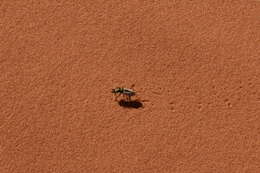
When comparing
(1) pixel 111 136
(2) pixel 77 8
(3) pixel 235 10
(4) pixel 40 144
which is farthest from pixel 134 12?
(4) pixel 40 144

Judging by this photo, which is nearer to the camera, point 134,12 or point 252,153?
point 252,153

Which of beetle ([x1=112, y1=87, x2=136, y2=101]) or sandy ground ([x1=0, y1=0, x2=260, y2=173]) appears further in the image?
beetle ([x1=112, y1=87, x2=136, y2=101])

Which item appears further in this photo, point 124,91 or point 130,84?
point 130,84

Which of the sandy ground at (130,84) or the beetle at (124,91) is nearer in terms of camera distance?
the sandy ground at (130,84)

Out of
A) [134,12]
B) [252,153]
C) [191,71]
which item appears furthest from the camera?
[134,12]

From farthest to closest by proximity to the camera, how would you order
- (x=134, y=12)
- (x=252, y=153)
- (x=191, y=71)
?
1. (x=134, y=12)
2. (x=191, y=71)
3. (x=252, y=153)

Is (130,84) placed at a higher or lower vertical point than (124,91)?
higher

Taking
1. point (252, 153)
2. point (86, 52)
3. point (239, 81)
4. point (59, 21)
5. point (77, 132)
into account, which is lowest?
point (252, 153)

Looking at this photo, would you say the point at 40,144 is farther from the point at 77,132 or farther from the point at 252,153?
the point at 252,153
